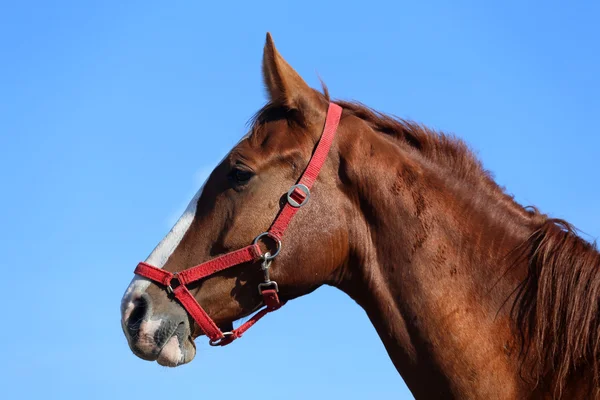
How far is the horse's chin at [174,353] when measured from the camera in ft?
Result: 15.6

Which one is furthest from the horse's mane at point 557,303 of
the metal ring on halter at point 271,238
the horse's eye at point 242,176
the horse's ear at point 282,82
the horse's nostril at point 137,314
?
the horse's nostril at point 137,314

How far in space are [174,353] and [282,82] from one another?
85.2 inches

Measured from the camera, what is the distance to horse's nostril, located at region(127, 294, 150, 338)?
15.5ft

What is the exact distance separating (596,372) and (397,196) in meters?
1.73

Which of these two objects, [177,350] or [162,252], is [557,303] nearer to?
[177,350]

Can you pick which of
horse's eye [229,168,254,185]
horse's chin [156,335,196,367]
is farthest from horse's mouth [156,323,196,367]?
horse's eye [229,168,254,185]

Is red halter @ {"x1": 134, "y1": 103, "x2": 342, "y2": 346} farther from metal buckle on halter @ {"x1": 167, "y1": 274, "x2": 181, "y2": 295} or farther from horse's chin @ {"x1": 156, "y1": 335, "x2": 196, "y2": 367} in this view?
horse's chin @ {"x1": 156, "y1": 335, "x2": 196, "y2": 367}

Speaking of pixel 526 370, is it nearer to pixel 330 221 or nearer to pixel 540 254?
pixel 540 254

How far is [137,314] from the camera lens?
479 cm

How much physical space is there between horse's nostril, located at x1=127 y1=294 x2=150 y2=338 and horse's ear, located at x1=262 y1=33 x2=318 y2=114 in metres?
1.81

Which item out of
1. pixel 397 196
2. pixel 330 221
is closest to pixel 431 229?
pixel 397 196

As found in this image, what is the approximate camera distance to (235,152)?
5.14 m

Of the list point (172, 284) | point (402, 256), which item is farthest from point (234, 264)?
point (402, 256)

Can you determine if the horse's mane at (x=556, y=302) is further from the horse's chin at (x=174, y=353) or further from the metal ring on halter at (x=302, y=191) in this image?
the horse's chin at (x=174, y=353)
